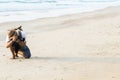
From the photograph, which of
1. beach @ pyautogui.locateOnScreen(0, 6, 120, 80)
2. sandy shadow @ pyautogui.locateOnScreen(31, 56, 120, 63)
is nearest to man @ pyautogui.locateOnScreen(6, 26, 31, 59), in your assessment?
beach @ pyautogui.locateOnScreen(0, 6, 120, 80)

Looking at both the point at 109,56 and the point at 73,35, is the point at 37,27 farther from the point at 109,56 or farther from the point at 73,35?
the point at 109,56

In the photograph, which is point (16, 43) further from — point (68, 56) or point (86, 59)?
point (86, 59)

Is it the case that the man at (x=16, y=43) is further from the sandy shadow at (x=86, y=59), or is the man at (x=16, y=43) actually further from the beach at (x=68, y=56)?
the sandy shadow at (x=86, y=59)

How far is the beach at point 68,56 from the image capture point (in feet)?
32.4

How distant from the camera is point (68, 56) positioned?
488 inches

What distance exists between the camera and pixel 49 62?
11.4 meters

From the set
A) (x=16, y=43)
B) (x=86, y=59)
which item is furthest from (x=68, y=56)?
(x=16, y=43)

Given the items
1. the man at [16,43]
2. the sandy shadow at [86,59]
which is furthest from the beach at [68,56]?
the man at [16,43]

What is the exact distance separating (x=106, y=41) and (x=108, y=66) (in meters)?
4.22

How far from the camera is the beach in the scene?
988 cm

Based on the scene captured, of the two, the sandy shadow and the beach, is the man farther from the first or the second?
the sandy shadow

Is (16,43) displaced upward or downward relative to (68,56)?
upward

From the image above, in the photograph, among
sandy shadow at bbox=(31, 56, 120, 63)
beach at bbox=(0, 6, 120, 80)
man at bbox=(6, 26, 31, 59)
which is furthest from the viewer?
man at bbox=(6, 26, 31, 59)

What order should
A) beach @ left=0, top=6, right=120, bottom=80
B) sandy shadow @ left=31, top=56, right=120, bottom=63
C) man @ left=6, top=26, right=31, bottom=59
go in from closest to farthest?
1. beach @ left=0, top=6, right=120, bottom=80
2. sandy shadow @ left=31, top=56, right=120, bottom=63
3. man @ left=6, top=26, right=31, bottom=59
